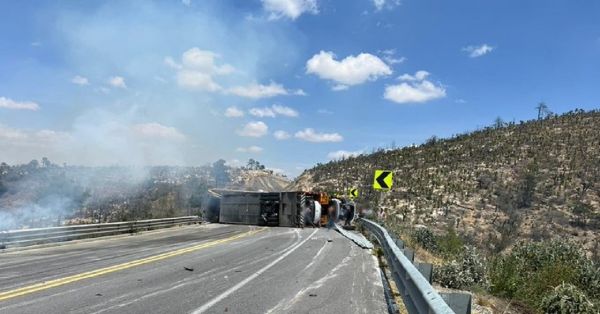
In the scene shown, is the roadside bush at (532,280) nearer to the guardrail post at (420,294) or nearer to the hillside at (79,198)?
the guardrail post at (420,294)

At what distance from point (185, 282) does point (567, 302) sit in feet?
21.8

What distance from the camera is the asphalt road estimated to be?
23.3 feet

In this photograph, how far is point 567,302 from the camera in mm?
8516

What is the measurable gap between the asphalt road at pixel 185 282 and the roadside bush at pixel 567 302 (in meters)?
2.97

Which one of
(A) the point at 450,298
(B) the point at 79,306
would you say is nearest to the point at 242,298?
(B) the point at 79,306

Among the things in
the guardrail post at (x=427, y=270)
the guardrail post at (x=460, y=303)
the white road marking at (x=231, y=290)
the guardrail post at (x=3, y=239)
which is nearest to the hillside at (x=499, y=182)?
the white road marking at (x=231, y=290)

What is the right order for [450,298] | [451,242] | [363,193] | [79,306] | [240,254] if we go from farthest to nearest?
[363,193], [451,242], [240,254], [79,306], [450,298]

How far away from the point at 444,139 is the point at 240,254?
6034cm

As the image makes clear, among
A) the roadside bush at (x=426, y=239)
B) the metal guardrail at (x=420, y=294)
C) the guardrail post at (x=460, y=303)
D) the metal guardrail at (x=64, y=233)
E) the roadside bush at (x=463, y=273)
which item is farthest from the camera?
the roadside bush at (x=426, y=239)

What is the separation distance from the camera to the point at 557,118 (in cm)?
6500

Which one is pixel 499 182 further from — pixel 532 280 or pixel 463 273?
pixel 463 273

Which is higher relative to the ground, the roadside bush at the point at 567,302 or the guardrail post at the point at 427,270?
the guardrail post at the point at 427,270

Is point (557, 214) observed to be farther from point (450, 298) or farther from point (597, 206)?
point (450, 298)

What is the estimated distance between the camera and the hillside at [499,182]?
39.3m
